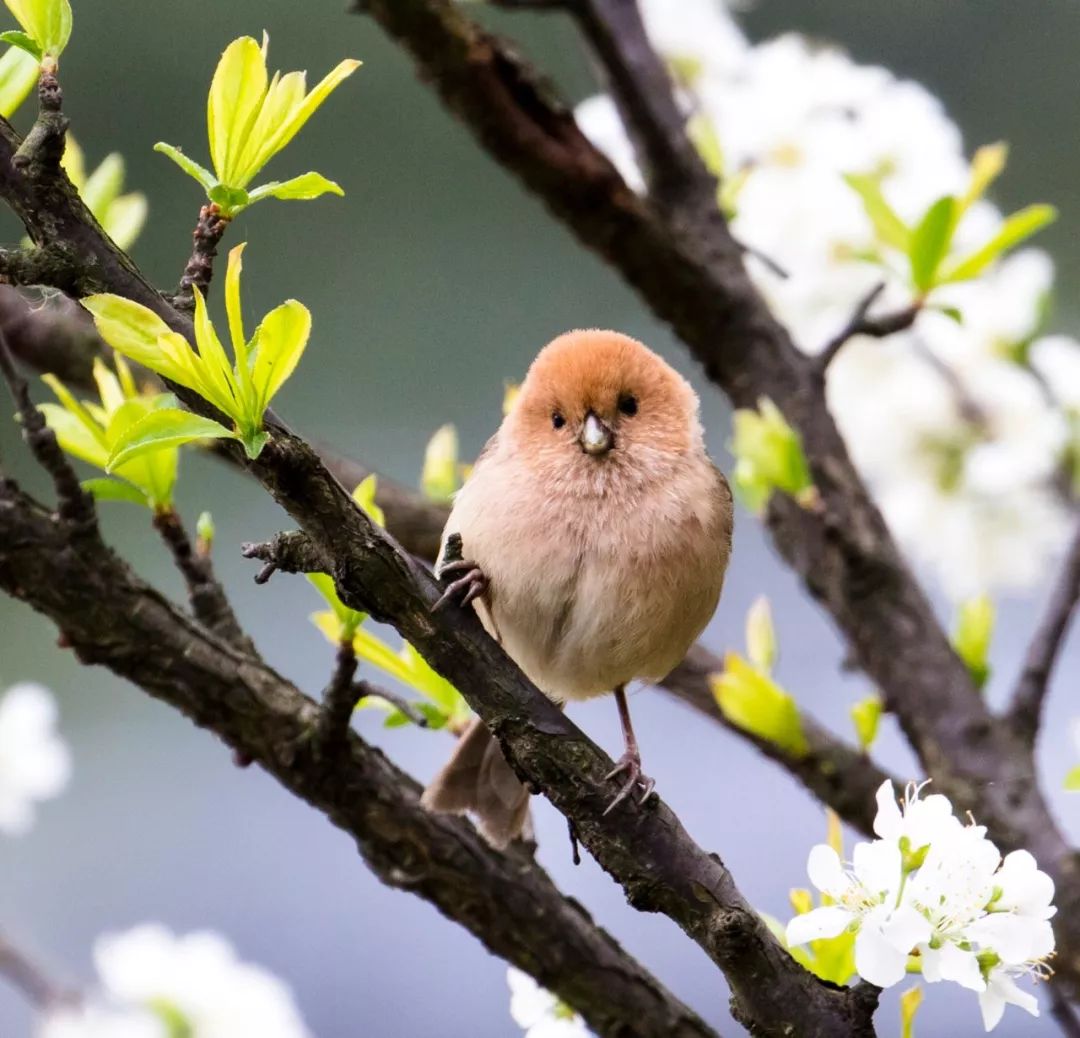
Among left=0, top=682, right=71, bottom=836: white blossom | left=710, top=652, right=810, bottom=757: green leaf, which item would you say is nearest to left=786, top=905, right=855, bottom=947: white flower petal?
left=710, top=652, right=810, bottom=757: green leaf

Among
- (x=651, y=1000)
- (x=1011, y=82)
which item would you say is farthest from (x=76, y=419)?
(x=1011, y=82)

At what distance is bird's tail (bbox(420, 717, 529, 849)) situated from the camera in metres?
→ 1.26

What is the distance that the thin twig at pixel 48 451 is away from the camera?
1.07 metres

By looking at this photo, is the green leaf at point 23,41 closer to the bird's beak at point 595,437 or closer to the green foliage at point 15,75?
the green foliage at point 15,75

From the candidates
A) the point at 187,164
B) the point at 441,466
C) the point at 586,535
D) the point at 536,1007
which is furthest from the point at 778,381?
the point at 187,164

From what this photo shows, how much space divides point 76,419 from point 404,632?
1.60 ft

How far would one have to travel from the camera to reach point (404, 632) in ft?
2.82

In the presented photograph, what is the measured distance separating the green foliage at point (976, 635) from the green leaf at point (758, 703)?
0.27 m

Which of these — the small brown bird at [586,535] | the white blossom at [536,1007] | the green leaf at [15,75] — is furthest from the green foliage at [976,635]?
the green leaf at [15,75]

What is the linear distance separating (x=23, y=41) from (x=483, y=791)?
2.38ft

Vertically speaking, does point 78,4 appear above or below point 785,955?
above

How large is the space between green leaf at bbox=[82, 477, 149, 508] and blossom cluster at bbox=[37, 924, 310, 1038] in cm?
60

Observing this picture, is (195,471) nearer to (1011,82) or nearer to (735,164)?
(735,164)

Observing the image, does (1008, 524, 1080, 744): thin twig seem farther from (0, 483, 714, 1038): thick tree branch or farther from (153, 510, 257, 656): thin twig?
(153, 510, 257, 656): thin twig
